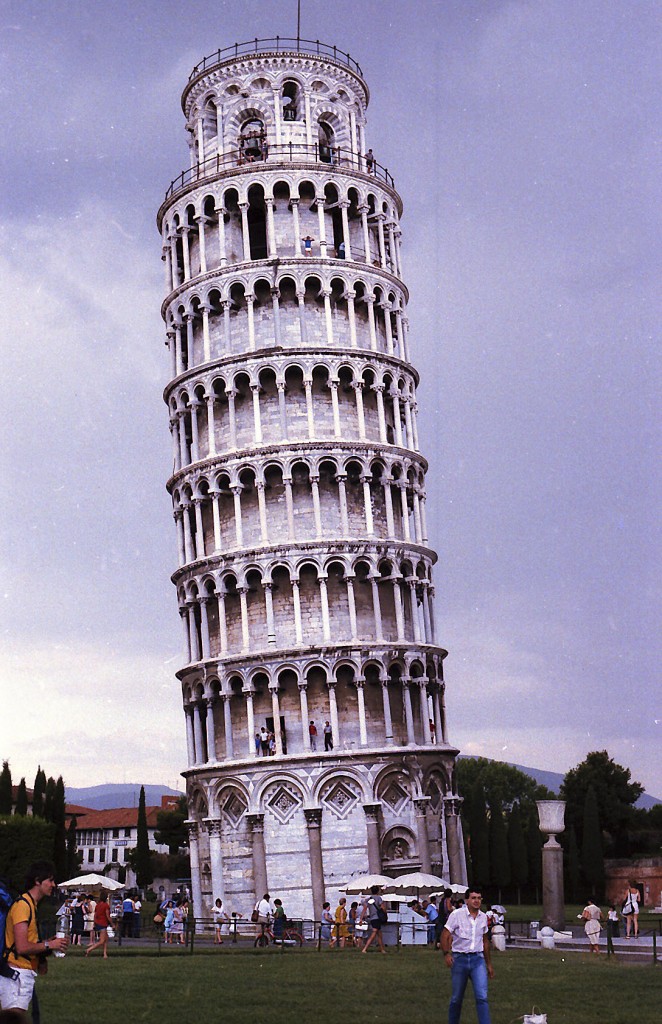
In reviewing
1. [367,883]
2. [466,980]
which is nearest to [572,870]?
[367,883]

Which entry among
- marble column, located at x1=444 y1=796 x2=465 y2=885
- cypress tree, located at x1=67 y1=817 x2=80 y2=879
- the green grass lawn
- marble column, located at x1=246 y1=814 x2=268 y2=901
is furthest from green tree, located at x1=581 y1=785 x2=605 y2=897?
the green grass lawn

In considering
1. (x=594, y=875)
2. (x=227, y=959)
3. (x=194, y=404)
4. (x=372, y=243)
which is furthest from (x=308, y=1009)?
(x=594, y=875)

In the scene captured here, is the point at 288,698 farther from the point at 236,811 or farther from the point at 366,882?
the point at 366,882

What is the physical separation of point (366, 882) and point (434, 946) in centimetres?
876

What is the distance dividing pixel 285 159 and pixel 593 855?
47.6m

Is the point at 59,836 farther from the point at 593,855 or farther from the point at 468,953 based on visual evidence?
the point at 468,953

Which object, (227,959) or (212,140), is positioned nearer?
(227,959)

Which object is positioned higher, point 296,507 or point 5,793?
point 296,507

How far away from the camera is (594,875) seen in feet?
272

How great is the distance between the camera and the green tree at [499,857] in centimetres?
8588

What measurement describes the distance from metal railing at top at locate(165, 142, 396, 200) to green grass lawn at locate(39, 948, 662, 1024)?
40151mm

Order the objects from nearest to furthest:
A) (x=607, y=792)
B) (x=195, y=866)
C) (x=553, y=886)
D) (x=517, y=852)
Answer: (x=553, y=886) < (x=195, y=866) < (x=517, y=852) < (x=607, y=792)

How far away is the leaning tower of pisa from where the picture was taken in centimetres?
5450

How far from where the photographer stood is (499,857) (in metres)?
86.1
